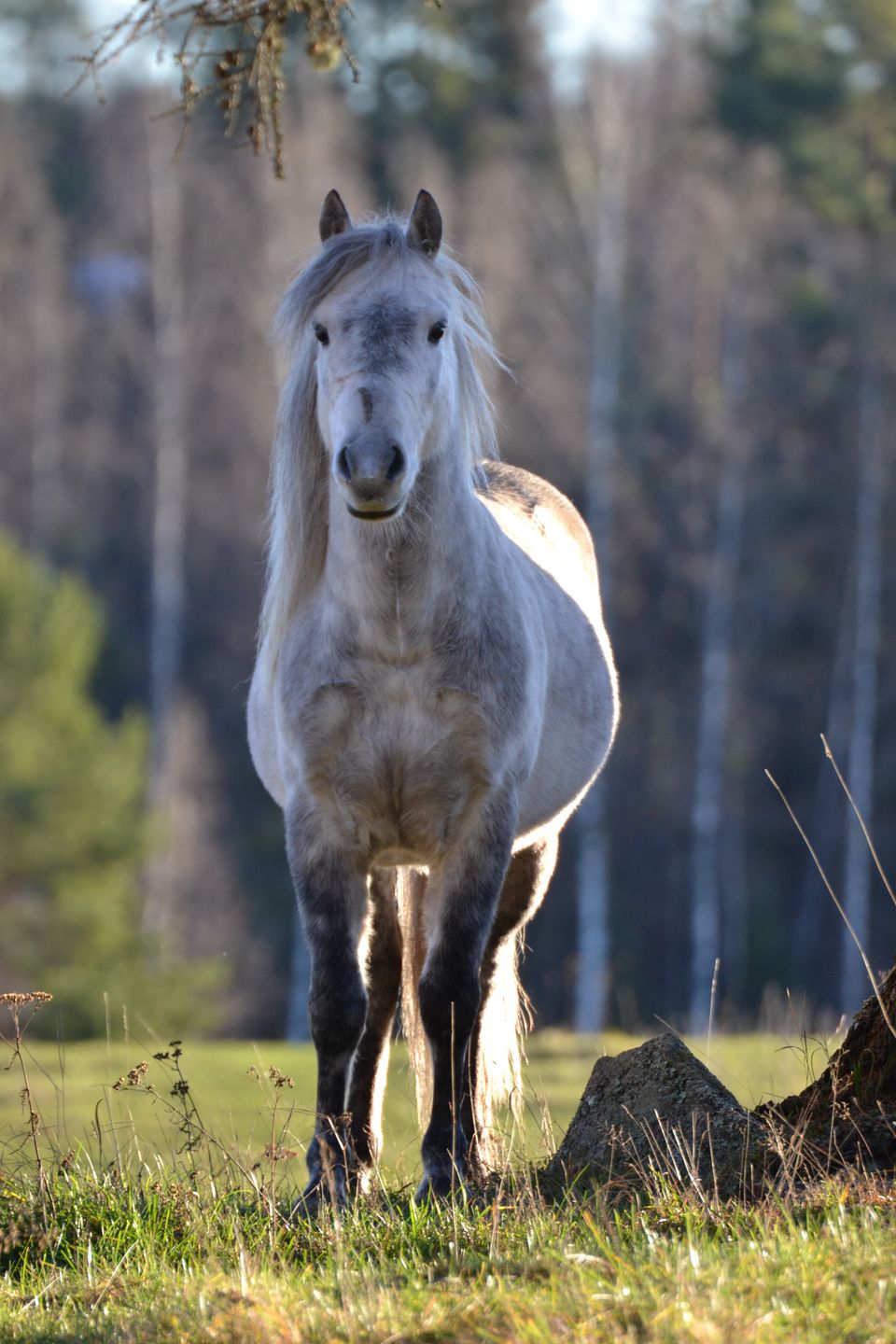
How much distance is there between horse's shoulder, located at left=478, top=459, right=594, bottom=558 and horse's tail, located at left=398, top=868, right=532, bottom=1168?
1597mm

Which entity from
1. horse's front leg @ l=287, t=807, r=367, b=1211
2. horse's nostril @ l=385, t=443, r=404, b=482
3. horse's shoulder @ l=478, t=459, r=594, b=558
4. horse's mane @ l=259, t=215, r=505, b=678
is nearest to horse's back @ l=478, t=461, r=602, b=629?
horse's shoulder @ l=478, t=459, r=594, b=558

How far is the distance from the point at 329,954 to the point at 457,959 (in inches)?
14.0

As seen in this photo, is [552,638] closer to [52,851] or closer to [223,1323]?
[223,1323]

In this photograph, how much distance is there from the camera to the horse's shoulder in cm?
642

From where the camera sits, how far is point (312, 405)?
15.7ft

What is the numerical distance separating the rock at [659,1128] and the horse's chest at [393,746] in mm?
890

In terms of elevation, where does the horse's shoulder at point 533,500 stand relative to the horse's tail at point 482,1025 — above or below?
above

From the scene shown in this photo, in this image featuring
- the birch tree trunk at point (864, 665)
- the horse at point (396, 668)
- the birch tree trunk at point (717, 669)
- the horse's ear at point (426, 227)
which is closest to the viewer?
the horse at point (396, 668)

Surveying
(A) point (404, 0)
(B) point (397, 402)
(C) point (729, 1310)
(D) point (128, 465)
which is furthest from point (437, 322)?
(A) point (404, 0)

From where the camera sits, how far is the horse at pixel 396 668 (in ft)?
14.9

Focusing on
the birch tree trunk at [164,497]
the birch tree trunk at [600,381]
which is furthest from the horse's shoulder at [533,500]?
the birch tree trunk at [164,497]

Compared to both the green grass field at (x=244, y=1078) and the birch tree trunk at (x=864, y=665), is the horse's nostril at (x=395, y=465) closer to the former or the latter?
the green grass field at (x=244, y=1078)

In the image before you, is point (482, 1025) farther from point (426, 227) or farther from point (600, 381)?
point (600, 381)

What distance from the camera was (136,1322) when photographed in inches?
128
